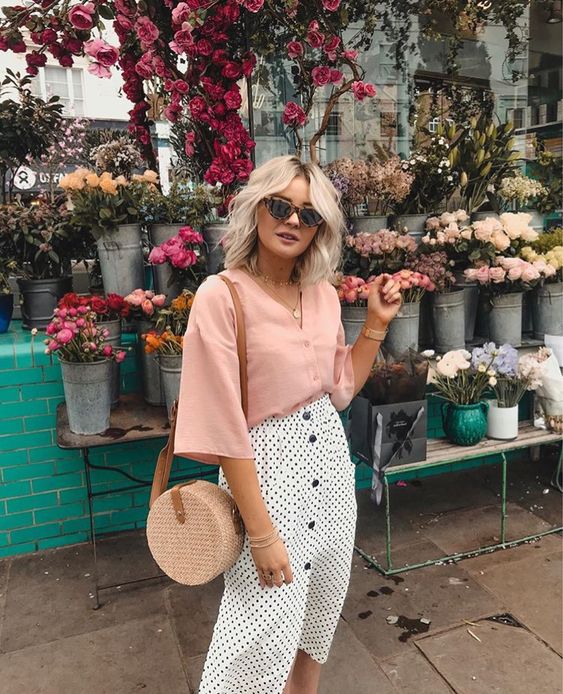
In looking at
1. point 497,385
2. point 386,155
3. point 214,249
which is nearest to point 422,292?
point 497,385

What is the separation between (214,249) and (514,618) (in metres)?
2.22

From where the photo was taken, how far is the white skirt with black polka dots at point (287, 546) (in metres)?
1.64

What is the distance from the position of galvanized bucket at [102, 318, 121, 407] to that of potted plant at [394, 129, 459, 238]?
1666 mm

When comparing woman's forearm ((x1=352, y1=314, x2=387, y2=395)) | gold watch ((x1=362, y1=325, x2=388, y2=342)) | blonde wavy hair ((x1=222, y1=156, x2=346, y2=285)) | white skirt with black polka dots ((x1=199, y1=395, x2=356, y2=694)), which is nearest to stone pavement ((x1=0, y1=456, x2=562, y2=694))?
white skirt with black polka dots ((x1=199, y1=395, x2=356, y2=694))

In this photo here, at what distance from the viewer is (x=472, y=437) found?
10.7 ft

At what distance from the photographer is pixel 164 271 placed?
3.21m

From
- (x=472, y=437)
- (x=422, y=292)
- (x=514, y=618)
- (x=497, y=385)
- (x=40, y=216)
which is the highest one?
(x=40, y=216)

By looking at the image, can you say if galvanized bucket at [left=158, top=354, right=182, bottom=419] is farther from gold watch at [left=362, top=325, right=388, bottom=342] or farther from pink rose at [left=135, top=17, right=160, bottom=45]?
pink rose at [left=135, top=17, right=160, bottom=45]

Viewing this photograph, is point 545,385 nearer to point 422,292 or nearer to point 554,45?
point 422,292

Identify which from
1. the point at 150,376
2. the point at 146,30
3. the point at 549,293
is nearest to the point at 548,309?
the point at 549,293

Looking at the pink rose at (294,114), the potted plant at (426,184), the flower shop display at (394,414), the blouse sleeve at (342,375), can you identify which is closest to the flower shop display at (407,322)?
the flower shop display at (394,414)

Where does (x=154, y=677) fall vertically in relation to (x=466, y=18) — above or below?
below

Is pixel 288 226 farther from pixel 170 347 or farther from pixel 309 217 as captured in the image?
pixel 170 347

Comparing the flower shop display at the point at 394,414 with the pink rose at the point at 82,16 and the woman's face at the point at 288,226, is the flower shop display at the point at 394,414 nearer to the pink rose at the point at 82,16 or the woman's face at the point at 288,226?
the woman's face at the point at 288,226
